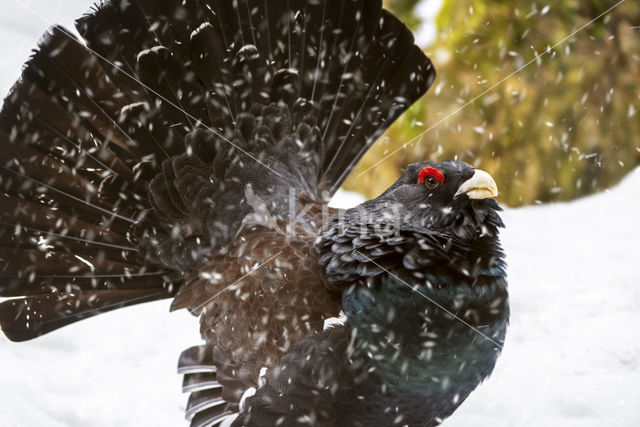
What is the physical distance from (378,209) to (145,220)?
34.6 inches

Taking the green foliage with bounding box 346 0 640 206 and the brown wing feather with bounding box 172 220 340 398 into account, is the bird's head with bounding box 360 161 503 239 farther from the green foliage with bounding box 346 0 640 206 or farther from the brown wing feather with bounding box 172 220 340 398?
the green foliage with bounding box 346 0 640 206

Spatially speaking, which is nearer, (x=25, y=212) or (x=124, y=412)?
(x=25, y=212)

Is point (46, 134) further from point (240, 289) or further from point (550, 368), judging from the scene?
point (550, 368)

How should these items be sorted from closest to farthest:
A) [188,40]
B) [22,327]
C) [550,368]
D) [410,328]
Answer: [410,328] → [188,40] → [22,327] → [550,368]

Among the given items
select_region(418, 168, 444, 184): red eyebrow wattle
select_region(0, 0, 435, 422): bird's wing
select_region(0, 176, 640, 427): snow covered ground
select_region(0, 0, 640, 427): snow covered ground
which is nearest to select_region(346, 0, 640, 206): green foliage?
select_region(0, 0, 640, 427): snow covered ground

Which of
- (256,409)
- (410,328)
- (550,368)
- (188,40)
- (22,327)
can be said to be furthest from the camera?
(550,368)

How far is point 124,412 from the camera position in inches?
104

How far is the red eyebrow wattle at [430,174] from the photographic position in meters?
2.01

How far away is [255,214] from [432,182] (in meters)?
0.67

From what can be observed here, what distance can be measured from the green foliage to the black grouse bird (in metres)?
1.22

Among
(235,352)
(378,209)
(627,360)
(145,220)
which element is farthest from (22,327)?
(627,360)

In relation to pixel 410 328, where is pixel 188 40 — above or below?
above

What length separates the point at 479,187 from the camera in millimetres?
1953

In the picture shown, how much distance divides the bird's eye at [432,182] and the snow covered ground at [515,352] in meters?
1.05
